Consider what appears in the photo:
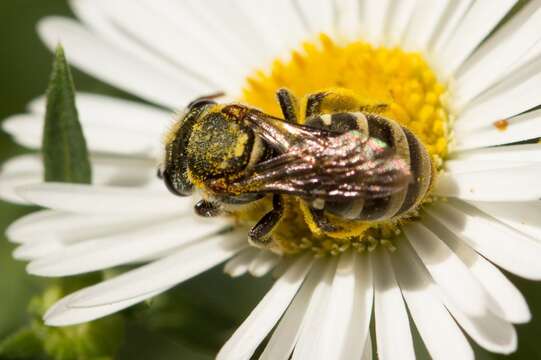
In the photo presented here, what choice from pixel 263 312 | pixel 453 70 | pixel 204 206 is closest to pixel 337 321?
pixel 263 312

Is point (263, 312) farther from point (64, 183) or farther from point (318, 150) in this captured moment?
point (64, 183)

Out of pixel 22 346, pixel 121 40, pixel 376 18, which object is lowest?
pixel 22 346

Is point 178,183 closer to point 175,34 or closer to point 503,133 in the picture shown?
point 503,133

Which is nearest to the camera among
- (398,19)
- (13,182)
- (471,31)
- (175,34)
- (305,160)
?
(305,160)

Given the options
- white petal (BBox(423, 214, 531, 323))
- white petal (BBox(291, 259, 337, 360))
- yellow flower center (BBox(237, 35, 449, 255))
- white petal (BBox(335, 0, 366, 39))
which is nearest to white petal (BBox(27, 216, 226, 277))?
yellow flower center (BBox(237, 35, 449, 255))

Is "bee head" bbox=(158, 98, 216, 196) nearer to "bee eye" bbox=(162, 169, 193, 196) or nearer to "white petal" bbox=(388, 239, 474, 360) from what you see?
"bee eye" bbox=(162, 169, 193, 196)

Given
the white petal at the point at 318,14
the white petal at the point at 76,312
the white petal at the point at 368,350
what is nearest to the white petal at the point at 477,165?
the white petal at the point at 368,350

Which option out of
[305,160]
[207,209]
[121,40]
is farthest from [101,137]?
[305,160]
